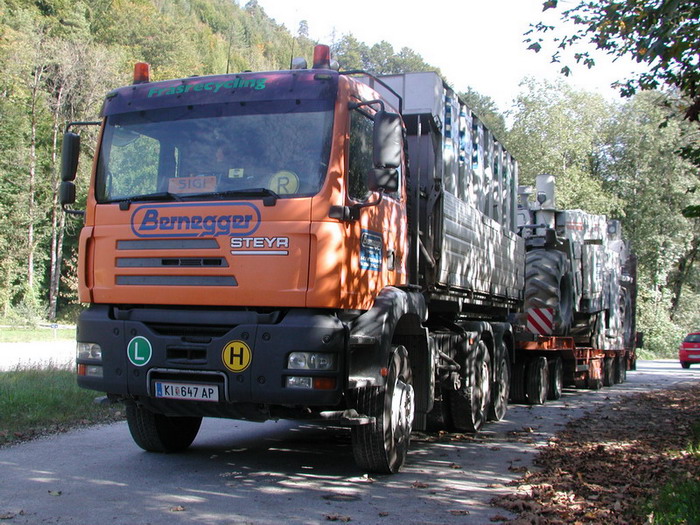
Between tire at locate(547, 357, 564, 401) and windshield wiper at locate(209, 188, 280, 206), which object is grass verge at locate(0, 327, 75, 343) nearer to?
tire at locate(547, 357, 564, 401)

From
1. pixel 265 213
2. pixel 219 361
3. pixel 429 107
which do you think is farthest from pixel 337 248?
pixel 429 107

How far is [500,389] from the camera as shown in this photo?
38.1 ft

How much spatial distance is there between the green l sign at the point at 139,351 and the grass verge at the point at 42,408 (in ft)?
8.44

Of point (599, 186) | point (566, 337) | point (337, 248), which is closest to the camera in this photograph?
point (337, 248)

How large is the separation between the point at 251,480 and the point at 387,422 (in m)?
1.26

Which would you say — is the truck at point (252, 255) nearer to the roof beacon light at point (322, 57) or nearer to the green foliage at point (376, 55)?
the roof beacon light at point (322, 57)

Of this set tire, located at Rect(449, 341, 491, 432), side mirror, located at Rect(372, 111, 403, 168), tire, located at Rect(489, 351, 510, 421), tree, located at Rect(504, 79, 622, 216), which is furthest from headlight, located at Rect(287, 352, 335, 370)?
tree, located at Rect(504, 79, 622, 216)

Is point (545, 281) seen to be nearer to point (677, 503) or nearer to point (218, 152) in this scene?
point (677, 503)

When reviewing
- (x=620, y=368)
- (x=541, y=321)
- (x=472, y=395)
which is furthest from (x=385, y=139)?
(x=620, y=368)

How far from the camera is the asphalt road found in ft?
18.6

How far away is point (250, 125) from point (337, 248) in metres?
1.31

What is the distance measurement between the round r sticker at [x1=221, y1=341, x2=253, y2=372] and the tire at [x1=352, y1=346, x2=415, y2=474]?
107 cm

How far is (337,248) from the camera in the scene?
6.30 m

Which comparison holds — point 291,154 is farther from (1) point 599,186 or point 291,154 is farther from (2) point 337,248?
(1) point 599,186
